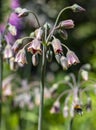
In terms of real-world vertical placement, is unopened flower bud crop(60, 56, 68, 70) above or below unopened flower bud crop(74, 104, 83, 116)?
above

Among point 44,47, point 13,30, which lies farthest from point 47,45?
point 13,30

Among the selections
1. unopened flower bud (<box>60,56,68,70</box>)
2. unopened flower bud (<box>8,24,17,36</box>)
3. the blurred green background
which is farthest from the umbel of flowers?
the blurred green background

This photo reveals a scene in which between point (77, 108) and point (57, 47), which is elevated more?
point (57, 47)

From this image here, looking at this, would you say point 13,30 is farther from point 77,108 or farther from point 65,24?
point 77,108

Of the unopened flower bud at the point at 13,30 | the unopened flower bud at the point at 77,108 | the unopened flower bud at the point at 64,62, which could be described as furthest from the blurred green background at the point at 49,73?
the unopened flower bud at the point at 64,62

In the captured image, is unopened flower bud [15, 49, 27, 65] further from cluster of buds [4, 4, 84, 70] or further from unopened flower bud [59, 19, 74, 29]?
unopened flower bud [59, 19, 74, 29]

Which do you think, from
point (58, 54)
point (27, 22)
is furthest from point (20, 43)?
point (27, 22)

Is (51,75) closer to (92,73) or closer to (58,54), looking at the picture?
(92,73)

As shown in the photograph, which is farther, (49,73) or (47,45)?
(49,73)
